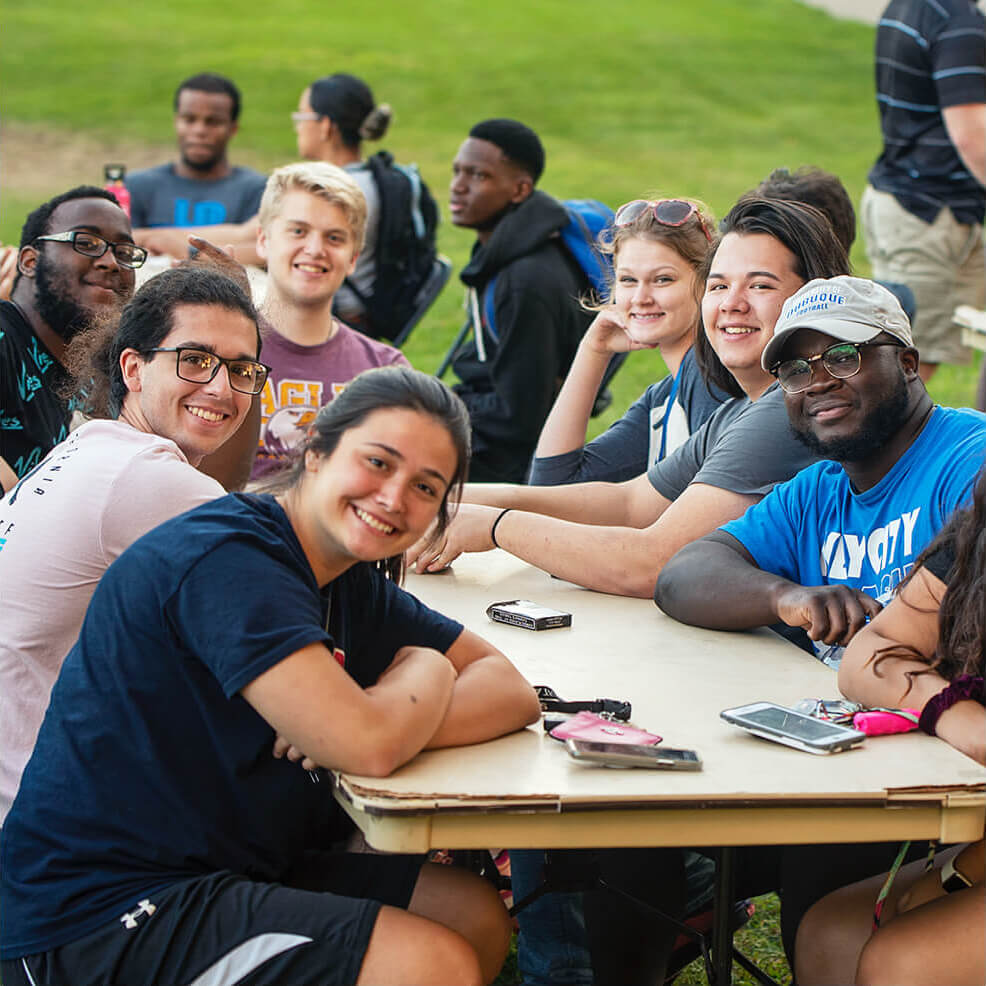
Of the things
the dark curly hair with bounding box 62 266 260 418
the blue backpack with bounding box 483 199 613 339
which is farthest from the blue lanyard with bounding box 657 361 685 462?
the dark curly hair with bounding box 62 266 260 418

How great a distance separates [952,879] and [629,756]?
1.99ft

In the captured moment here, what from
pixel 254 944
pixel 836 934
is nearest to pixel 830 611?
pixel 836 934

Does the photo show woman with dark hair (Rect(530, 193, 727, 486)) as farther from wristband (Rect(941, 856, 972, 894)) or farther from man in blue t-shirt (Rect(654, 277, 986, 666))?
wristband (Rect(941, 856, 972, 894))

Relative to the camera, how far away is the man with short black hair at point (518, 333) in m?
5.22

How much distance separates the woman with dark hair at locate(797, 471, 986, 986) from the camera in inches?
81.2

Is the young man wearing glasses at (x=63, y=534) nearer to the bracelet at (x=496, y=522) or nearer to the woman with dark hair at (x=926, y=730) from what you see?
the bracelet at (x=496, y=522)

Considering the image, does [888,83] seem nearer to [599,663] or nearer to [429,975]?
[599,663]

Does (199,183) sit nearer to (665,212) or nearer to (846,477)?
(665,212)

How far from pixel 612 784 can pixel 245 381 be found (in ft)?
4.55

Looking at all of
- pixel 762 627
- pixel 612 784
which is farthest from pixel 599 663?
pixel 612 784

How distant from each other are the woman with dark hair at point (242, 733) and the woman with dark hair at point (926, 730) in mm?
603

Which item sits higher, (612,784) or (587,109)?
(587,109)

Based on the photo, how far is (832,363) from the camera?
2.69m

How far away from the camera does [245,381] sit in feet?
9.66
